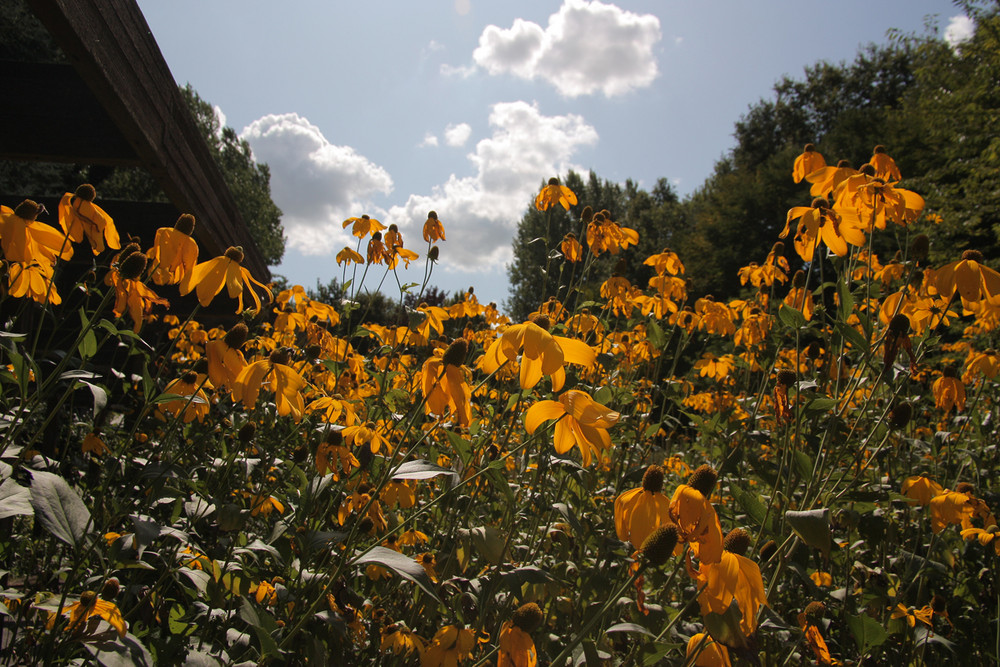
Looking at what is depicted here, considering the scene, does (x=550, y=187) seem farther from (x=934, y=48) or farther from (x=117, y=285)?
(x=934, y=48)

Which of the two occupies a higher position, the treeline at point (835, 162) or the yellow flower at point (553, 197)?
the treeline at point (835, 162)

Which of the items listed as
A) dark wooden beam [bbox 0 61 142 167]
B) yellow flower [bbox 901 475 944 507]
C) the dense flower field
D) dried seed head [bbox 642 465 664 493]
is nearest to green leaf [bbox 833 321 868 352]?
the dense flower field

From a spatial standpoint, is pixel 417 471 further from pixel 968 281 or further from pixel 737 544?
pixel 968 281

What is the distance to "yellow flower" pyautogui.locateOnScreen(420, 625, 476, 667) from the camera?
140 centimetres

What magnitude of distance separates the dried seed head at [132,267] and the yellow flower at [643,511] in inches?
56.1

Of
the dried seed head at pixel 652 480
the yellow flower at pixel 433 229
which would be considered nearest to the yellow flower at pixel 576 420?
the dried seed head at pixel 652 480

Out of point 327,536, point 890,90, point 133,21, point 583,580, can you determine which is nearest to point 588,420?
point 327,536

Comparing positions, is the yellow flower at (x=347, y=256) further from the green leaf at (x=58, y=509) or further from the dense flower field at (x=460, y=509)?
the green leaf at (x=58, y=509)

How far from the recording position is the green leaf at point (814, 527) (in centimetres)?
105

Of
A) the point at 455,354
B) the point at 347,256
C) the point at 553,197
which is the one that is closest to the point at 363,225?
the point at 347,256

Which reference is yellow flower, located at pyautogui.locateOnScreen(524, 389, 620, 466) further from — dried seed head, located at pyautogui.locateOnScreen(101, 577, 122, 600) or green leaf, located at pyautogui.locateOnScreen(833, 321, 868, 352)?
dried seed head, located at pyautogui.locateOnScreen(101, 577, 122, 600)

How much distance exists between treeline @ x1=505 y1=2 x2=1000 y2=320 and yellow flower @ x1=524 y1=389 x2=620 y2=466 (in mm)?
1257

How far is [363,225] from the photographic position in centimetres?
281

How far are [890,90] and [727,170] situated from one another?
7092 millimetres
